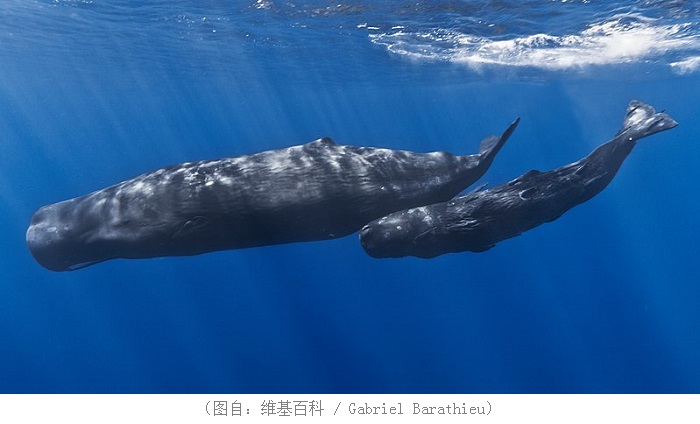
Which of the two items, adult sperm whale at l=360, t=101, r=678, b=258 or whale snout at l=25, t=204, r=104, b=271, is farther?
whale snout at l=25, t=204, r=104, b=271

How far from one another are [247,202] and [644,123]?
5904 mm

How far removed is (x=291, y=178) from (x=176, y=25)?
1751cm

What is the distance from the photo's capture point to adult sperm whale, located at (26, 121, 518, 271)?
770 centimetres

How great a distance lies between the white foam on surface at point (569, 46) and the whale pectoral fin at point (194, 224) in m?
16.2

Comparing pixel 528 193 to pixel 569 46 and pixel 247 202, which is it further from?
pixel 569 46

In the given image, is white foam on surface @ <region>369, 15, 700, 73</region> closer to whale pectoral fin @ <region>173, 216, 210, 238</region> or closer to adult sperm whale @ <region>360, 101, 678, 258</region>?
adult sperm whale @ <region>360, 101, 678, 258</region>

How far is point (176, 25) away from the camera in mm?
22797

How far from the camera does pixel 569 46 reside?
2423 centimetres

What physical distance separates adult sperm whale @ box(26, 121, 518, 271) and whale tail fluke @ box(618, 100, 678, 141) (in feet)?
6.02

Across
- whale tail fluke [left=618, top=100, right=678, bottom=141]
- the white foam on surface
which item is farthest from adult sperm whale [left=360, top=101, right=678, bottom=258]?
the white foam on surface

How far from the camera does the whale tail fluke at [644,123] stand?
820cm

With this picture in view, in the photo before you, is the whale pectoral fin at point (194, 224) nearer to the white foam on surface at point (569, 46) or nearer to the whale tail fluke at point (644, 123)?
the whale tail fluke at point (644, 123)

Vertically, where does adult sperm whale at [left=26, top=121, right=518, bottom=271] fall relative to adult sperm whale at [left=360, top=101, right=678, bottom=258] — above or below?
above

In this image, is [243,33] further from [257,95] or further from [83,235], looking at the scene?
[257,95]
